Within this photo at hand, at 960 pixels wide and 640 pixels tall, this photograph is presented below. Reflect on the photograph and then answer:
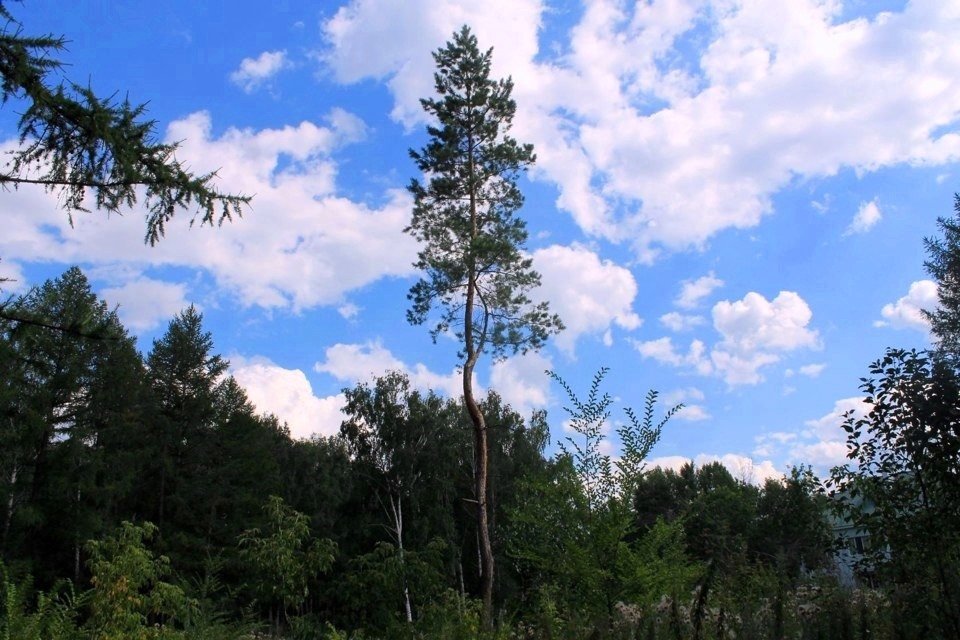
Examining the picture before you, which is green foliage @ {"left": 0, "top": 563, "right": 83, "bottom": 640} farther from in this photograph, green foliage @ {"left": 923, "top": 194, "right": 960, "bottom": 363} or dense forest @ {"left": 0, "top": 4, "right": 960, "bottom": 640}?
green foliage @ {"left": 923, "top": 194, "right": 960, "bottom": 363}

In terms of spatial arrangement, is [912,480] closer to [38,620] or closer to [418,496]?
[38,620]

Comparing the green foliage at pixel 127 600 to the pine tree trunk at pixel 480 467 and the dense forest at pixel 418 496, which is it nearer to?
the dense forest at pixel 418 496

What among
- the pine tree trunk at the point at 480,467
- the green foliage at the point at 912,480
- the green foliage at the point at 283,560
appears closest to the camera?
the green foliage at the point at 912,480

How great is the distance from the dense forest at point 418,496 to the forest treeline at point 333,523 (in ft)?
0.18

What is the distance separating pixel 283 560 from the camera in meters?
10.8

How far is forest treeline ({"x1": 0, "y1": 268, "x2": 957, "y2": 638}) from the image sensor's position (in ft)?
14.3

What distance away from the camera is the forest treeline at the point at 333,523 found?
436 centimetres

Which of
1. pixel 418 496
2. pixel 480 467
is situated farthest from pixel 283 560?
pixel 418 496

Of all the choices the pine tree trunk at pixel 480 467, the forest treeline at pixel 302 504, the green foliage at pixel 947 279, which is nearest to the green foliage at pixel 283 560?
the forest treeline at pixel 302 504

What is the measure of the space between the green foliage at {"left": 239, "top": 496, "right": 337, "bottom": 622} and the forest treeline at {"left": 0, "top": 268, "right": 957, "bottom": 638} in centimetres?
5

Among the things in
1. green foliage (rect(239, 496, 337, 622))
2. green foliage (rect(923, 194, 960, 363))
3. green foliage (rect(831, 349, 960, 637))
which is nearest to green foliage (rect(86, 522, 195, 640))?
green foliage (rect(239, 496, 337, 622))

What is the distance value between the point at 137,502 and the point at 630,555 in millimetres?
28206

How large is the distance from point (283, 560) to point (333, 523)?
26516 mm

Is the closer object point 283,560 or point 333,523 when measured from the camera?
point 283,560
